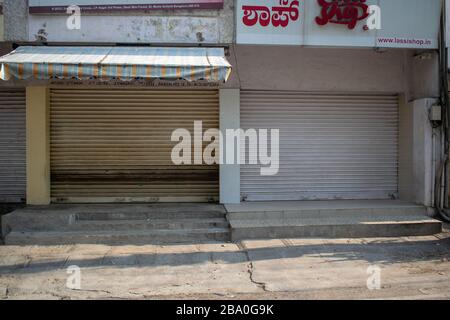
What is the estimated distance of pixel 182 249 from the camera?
739 cm

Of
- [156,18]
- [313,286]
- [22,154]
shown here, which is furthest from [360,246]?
[22,154]

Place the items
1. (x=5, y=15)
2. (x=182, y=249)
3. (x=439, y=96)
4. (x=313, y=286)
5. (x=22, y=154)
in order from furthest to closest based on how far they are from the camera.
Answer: (x=22, y=154) < (x=439, y=96) < (x=5, y=15) < (x=182, y=249) < (x=313, y=286)

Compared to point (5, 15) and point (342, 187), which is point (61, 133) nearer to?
point (5, 15)

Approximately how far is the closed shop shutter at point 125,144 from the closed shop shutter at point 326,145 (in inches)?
43.8

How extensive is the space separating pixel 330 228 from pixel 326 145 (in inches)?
108

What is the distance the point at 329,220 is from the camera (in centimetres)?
848

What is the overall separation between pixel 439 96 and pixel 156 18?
6096 mm

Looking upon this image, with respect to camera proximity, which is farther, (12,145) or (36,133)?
(12,145)

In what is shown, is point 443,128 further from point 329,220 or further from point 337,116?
point 329,220

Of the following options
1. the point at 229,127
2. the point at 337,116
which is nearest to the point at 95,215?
the point at 229,127

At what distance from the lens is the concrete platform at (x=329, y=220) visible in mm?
8031

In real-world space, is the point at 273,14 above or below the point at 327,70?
above

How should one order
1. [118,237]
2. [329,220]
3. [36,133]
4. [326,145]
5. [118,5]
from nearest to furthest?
[118,237], [329,220], [118,5], [36,133], [326,145]

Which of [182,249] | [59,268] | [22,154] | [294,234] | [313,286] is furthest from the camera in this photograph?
[22,154]
